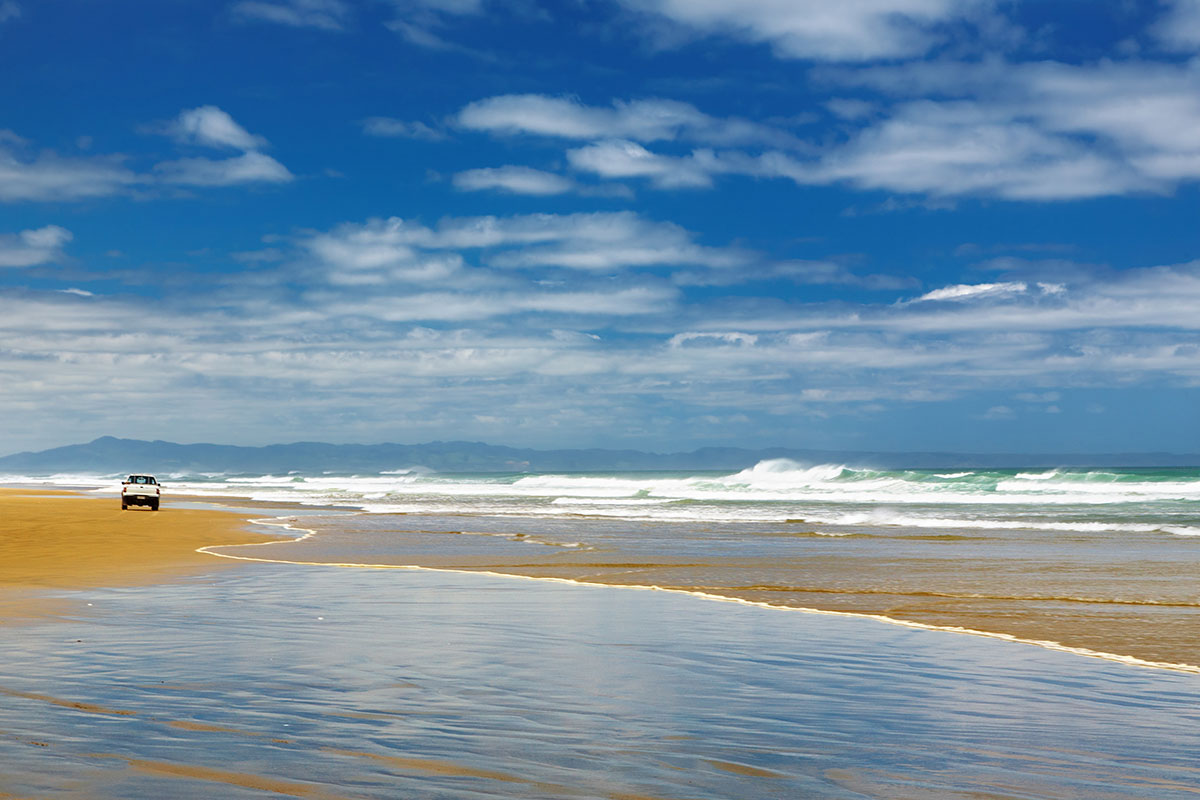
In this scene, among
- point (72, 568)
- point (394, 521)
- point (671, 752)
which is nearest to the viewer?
point (671, 752)

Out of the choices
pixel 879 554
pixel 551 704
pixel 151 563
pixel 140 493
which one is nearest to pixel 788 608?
pixel 551 704

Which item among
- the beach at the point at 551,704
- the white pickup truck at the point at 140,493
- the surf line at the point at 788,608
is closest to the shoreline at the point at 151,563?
the surf line at the point at 788,608

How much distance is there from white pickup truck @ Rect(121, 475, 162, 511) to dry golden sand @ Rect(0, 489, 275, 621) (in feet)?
7.12

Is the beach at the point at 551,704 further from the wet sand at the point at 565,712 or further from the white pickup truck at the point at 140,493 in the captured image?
the white pickup truck at the point at 140,493

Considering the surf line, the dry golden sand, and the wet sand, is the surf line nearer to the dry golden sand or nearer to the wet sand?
the wet sand

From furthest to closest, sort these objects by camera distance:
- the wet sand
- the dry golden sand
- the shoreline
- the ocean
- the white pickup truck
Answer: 1. the white pickup truck
2. the dry golden sand
3. the ocean
4. the shoreline
5. the wet sand

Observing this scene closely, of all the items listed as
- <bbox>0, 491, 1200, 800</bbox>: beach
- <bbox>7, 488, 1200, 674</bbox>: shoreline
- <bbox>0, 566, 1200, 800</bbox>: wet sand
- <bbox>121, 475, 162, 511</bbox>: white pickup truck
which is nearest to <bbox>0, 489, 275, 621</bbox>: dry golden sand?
<bbox>7, 488, 1200, 674</bbox>: shoreline

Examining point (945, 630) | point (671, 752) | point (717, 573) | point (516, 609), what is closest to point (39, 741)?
point (671, 752)

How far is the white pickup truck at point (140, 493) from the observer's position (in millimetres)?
41156

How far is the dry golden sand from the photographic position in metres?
Result: 14.7

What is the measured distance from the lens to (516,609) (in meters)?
12.3

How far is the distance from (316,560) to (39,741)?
14.4 meters

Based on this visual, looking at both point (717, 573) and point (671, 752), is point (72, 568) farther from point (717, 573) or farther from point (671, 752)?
point (671, 752)

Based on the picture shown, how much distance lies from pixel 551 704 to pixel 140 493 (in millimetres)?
39180
